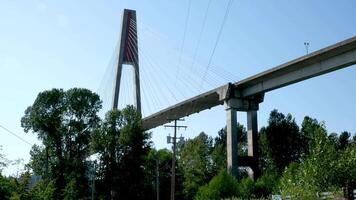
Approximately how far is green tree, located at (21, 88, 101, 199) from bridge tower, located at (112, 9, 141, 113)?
5.30 meters

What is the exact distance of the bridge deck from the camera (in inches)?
1395

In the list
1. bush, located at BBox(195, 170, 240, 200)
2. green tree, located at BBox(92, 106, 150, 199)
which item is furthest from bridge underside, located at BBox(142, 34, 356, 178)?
green tree, located at BBox(92, 106, 150, 199)

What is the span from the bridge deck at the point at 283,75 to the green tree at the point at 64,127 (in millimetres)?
9359

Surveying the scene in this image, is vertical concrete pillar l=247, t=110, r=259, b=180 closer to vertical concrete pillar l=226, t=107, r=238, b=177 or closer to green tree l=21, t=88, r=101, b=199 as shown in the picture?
vertical concrete pillar l=226, t=107, r=238, b=177

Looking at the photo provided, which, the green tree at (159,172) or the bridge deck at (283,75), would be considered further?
the green tree at (159,172)

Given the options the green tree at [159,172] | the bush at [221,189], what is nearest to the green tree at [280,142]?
the green tree at [159,172]

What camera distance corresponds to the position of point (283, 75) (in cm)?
4191

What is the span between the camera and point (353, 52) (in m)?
34.8

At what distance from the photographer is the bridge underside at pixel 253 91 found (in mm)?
35969

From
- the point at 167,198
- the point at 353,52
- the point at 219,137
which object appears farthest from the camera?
the point at 219,137

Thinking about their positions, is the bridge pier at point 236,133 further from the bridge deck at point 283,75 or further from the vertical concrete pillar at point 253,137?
the bridge deck at point 283,75

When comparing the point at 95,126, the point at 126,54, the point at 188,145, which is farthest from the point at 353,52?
the point at 188,145

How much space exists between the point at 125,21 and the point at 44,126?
1503 centimetres

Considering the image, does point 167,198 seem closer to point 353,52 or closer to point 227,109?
point 227,109
